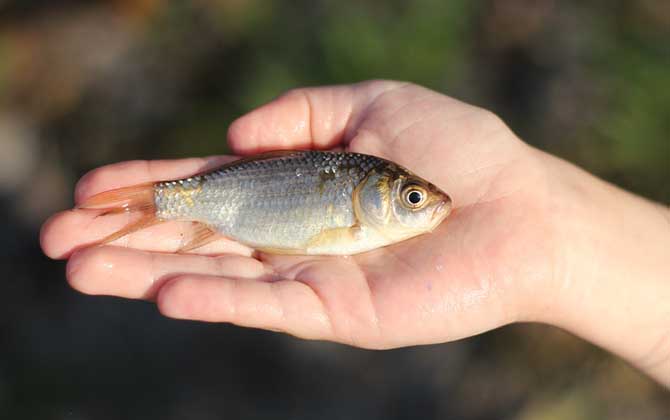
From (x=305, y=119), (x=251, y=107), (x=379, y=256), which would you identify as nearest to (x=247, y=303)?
(x=379, y=256)

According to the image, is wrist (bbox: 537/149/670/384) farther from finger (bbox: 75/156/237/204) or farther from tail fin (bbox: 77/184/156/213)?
tail fin (bbox: 77/184/156/213)

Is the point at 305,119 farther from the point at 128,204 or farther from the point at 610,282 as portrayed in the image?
the point at 610,282

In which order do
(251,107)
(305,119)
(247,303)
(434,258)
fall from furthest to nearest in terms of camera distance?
1. (251,107)
2. (305,119)
3. (434,258)
4. (247,303)

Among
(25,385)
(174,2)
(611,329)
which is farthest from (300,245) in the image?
(174,2)

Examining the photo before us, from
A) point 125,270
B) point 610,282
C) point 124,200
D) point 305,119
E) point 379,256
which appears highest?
point 305,119

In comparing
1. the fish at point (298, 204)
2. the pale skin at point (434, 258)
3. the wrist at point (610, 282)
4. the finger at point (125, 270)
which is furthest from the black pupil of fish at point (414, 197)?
the finger at point (125, 270)

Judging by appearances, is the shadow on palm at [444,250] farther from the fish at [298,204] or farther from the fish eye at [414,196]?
the fish eye at [414,196]

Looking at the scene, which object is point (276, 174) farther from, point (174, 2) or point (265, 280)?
point (174, 2)

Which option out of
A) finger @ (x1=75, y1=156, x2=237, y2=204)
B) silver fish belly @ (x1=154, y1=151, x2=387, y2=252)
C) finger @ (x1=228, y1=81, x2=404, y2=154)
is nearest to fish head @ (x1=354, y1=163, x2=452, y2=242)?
silver fish belly @ (x1=154, y1=151, x2=387, y2=252)
